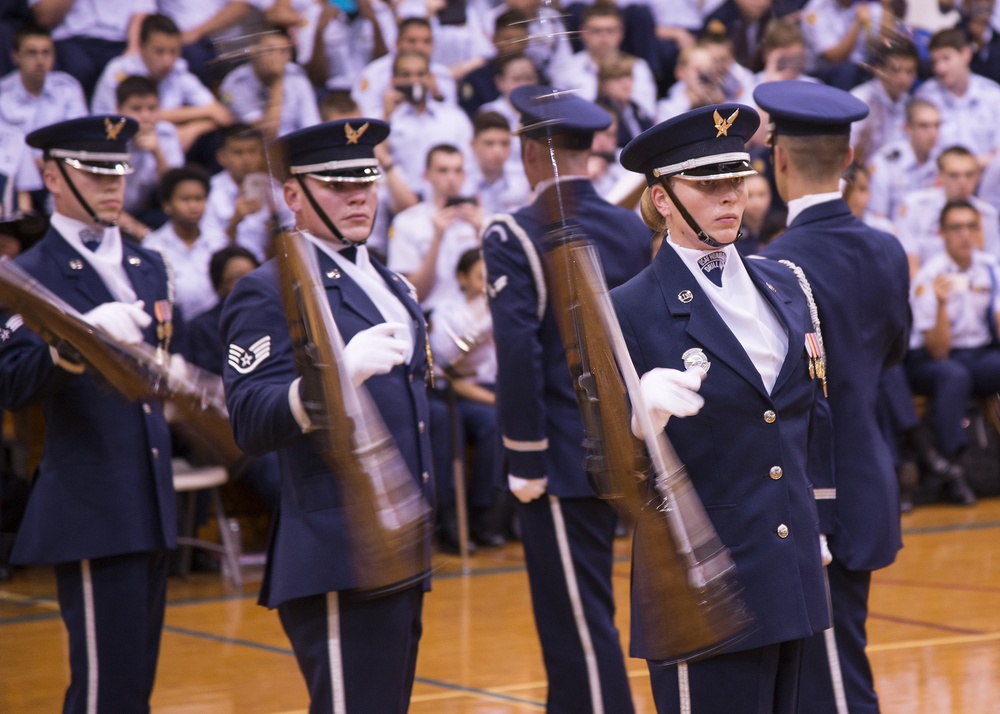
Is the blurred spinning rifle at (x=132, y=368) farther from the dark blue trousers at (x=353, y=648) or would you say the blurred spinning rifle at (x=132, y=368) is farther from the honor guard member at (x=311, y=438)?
the dark blue trousers at (x=353, y=648)

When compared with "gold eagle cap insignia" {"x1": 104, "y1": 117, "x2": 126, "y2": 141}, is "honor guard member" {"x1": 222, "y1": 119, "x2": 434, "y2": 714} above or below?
below

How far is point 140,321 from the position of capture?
3.46m

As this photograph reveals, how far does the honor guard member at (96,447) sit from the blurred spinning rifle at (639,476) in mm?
1347

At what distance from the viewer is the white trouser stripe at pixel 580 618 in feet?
13.0

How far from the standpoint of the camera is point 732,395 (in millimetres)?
2643

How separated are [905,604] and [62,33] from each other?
599cm

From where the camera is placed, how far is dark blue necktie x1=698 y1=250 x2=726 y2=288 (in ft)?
9.03

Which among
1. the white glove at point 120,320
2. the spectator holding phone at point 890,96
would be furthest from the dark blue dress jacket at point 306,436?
the spectator holding phone at point 890,96

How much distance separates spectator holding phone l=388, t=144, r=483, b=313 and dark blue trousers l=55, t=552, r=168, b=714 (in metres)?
4.38

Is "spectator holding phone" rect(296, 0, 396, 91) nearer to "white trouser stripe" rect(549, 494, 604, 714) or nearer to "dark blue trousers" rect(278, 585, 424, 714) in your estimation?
"white trouser stripe" rect(549, 494, 604, 714)

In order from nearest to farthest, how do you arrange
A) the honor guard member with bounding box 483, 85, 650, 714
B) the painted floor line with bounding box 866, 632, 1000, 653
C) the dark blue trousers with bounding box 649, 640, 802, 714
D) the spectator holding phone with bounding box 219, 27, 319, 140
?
the spectator holding phone with bounding box 219, 27, 319, 140
the dark blue trousers with bounding box 649, 640, 802, 714
the honor guard member with bounding box 483, 85, 650, 714
the painted floor line with bounding box 866, 632, 1000, 653

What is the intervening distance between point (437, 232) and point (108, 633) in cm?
463

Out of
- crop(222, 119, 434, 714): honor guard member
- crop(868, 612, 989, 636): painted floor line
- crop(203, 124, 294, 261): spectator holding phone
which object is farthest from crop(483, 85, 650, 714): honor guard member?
crop(203, 124, 294, 261): spectator holding phone

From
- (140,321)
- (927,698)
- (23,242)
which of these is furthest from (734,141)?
(23,242)
